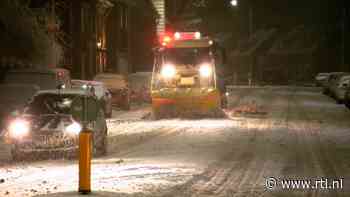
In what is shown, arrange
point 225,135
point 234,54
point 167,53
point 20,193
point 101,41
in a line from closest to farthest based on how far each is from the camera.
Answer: point 20,193, point 225,135, point 167,53, point 101,41, point 234,54

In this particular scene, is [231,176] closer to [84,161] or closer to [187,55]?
[84,161]

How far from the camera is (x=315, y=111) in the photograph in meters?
31.9

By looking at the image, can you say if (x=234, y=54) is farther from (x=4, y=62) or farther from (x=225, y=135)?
(x=225, y=135)

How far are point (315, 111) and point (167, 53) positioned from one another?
6.81 meters

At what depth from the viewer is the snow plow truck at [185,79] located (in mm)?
27969

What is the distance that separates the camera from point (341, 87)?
122 ft

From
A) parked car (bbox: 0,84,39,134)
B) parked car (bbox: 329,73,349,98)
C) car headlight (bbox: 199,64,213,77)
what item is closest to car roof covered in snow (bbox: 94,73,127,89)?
car headlight (bbox: 199,64,213,77)

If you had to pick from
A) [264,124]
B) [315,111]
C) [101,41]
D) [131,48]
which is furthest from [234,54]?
[264,124]

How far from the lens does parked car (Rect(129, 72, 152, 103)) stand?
38781 millimetres

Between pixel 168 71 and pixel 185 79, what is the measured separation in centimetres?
86

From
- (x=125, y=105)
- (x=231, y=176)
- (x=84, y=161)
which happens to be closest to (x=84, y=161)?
(x=84, y=161)

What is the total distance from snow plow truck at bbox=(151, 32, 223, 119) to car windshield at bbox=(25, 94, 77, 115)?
11.1m

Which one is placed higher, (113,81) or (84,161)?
(113,81)

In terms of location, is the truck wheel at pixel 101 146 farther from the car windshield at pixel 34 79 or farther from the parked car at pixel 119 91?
the parked car at pixel 119 91
